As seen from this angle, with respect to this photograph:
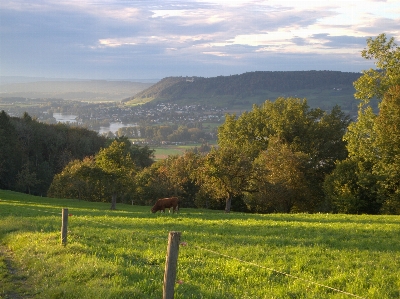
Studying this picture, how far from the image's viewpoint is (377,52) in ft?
127

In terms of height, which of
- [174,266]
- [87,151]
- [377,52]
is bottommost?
[87,151]

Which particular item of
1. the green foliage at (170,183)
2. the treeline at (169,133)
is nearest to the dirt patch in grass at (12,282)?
the green foliage at (170,183)

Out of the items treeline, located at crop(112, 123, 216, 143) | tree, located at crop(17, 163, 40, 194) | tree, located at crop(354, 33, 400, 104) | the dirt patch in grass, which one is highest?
tree, located at crop(354, 33, 400, 104)

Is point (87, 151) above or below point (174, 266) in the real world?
below

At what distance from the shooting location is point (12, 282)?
10234 mm

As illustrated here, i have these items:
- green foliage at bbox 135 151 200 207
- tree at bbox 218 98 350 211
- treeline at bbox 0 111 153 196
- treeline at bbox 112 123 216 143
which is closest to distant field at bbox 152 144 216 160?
treeline at bbox 112 123 216 143

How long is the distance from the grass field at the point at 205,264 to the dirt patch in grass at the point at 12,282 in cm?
2

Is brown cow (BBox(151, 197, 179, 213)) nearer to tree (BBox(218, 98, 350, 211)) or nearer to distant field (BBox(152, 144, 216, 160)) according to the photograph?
tree (BBox(218, 98, 350, 211))

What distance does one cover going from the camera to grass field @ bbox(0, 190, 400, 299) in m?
8.97

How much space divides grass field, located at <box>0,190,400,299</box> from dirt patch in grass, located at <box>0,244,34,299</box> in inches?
0.9

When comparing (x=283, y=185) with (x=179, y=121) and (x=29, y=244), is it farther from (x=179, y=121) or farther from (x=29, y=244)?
(x=179, y=121)

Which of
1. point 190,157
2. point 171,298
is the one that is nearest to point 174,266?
point 171,298

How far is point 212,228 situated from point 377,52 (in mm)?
29051

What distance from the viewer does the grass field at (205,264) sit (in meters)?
8.97
